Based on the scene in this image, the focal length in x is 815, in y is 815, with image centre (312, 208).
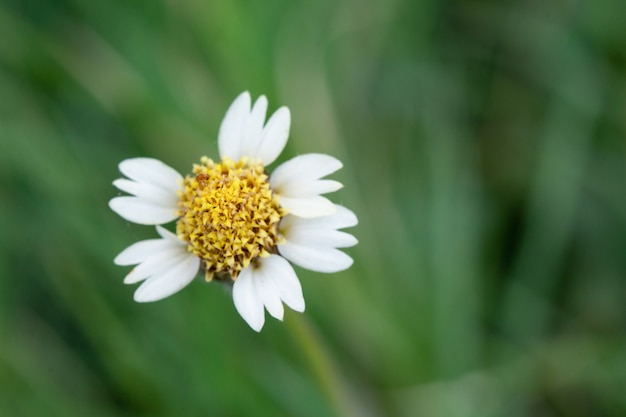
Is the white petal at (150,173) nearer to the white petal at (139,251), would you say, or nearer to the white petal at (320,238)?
the white petal at (139,251)

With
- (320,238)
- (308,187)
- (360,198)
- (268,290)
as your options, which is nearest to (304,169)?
(308,187)

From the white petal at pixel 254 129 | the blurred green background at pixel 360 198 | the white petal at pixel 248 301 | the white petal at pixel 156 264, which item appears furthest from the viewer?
the blurred green background at pixel 360 198

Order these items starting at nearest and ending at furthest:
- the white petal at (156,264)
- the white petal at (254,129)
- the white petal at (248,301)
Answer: the white petal at (248,301) → the white petal at (156,264) → the white petal at (254,129)

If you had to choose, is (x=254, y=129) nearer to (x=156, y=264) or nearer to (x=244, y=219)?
(x=244, y=219)

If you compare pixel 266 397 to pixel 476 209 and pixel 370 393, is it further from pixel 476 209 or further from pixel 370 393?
pixel 476 209

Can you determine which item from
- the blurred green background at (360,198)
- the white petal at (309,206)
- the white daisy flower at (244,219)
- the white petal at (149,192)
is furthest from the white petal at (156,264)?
the blurred green background at (360,198)

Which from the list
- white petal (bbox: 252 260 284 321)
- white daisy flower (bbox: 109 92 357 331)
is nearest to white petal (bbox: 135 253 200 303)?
white daisy flower (bbox: 109 92 357 331)
